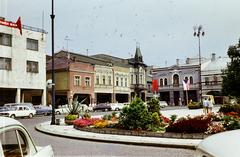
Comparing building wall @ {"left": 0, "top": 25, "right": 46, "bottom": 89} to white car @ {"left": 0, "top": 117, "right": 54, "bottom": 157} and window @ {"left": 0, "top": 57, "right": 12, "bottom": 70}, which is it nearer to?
window @ {"left": 0, "top": 57, "right": 12, "bottom": 70}

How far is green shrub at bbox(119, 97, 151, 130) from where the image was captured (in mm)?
17641

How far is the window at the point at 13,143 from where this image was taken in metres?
3.70

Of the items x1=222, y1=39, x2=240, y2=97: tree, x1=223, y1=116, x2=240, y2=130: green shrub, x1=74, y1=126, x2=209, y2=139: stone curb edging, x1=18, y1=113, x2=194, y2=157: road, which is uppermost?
x1=222, y1=39, x2=240, y2=97: tree

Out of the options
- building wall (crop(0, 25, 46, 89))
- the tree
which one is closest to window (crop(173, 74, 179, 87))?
the tree

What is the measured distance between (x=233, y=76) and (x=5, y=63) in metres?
27.3

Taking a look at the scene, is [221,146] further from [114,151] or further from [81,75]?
[81,75]

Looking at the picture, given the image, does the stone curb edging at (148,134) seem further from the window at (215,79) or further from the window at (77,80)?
the window at (215,79)

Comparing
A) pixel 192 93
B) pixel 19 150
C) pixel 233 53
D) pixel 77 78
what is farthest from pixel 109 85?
pixel 19 150

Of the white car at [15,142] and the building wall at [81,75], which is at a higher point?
the building wall at [81,75]

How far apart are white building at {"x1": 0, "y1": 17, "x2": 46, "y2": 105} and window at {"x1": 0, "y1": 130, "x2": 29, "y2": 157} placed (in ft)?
134

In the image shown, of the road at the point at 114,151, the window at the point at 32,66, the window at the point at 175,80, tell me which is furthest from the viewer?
the window at the point at 175,80

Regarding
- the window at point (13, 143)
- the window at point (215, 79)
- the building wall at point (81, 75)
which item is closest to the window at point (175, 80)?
the window at point (215, 79)

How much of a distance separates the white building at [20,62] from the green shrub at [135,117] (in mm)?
28869

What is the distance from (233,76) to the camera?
44.8 metres
